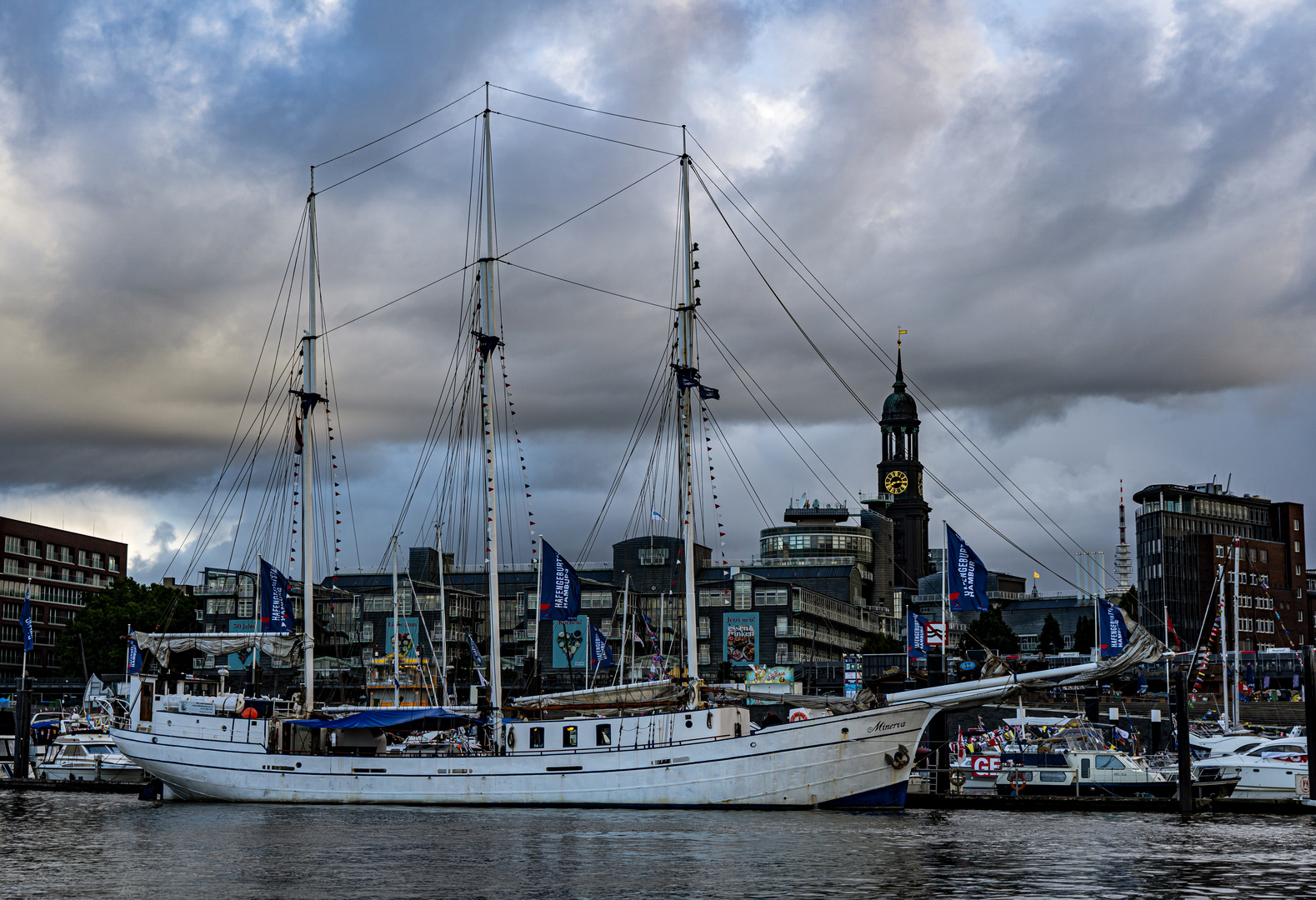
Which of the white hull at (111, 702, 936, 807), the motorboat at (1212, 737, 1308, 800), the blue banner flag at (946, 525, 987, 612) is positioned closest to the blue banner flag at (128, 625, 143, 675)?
the white hull at (111, 702, 936, 807)

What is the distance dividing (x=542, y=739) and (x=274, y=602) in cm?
1856

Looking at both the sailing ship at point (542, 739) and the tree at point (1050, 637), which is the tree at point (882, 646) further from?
the sailing ship at point (542, 739)

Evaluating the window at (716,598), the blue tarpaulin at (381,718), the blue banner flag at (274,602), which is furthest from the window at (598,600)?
the blue tarpaulin at (381,718)

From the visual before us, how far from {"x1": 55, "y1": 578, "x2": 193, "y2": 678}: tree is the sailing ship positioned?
98401 millimetres

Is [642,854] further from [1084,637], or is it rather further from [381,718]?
[1084,637]

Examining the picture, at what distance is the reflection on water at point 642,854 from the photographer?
3472 centimetres

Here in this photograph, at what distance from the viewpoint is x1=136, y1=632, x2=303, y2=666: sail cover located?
2756 inches

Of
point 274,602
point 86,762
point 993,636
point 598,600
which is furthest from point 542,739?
point 598,600

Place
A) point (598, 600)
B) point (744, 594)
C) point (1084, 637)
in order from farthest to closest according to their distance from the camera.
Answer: point (598, 600) < point (1084, 637) < point (744, 594)

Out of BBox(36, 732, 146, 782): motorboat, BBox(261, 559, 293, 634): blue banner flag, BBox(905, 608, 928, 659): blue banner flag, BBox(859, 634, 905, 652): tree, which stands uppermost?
BBox(261, 559, 293, 634): blue banner flag

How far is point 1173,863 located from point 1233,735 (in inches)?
1787

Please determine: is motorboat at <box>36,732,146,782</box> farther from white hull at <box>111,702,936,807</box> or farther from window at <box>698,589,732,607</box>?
window at <box>698,589,732,607</box>

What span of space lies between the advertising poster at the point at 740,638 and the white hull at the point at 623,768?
108 meters

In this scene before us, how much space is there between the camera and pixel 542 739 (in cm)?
6003
